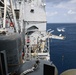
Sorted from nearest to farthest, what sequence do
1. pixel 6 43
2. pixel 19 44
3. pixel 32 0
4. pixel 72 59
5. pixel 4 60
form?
pixel 4 60
pixel 6 43
pixel 19 44
pixel 32 0
pixel 72 59

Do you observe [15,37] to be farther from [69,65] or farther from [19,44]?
[69,65]

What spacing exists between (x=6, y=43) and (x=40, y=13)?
78.7 feet

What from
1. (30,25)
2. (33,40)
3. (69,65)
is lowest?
(69,65)

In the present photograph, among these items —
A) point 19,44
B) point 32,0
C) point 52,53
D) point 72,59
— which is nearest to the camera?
point 19,44

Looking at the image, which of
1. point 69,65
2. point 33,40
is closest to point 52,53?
point 69,65

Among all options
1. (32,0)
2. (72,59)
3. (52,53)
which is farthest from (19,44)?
(52,53)

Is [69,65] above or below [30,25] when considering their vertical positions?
below

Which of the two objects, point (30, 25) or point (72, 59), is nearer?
point (30, 25)

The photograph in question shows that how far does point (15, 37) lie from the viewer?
36.8 ft

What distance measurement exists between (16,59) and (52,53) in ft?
179

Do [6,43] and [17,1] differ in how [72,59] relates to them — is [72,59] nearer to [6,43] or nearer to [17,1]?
[17,1]

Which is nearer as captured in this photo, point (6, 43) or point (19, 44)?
point (6, 43)

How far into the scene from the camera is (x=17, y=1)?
3281 cm

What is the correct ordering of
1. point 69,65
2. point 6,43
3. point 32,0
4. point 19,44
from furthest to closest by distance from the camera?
point 69,65 → point 32,0 → point 19,44 → point 6,43
